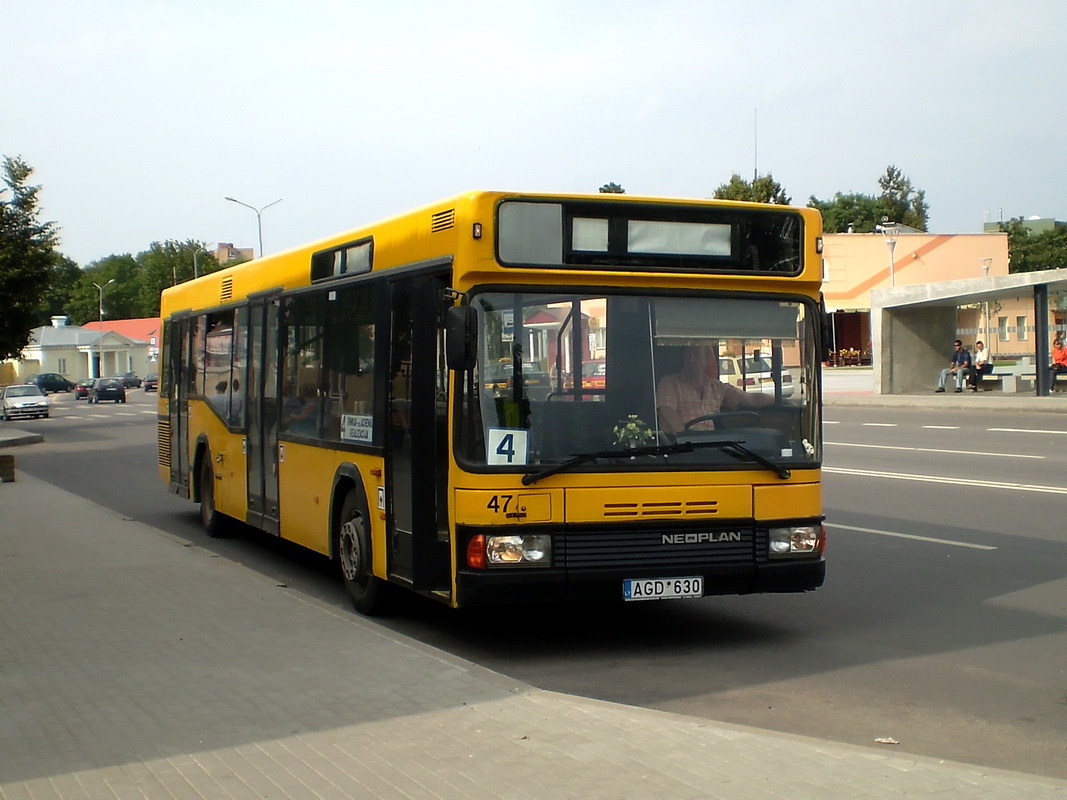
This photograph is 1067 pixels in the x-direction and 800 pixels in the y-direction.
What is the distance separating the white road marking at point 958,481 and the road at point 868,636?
3.2 inches

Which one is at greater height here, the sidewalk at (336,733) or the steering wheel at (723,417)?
the steering wheel at (723,417)

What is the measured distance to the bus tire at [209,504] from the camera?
13.9 m

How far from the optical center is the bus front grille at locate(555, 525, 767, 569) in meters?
7.40

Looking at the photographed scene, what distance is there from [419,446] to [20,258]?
116 ft

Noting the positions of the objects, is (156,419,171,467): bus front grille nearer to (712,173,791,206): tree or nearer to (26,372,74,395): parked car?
(712,173,791,206): tree

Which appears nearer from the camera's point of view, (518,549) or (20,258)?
(518,549)

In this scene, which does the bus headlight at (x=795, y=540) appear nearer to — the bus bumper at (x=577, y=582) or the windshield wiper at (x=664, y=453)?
the bus bumper at (x=577, y=582)

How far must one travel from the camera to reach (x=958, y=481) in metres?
16.5

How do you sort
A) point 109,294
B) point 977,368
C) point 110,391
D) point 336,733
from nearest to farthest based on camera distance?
point 336,733 < point 977,368 < point 110,391 < point 109,294

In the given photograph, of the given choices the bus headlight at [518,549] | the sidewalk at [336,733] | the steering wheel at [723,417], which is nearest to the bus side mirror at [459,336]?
the bus headlight at [518,549]

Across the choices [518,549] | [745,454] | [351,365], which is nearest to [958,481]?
[745,454]

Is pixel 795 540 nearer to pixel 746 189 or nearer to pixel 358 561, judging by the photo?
pixel 358 561

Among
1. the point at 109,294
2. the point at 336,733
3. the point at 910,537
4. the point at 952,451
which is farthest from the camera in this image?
the point at 109,294

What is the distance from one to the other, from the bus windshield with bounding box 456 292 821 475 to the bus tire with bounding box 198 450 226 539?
7.23m
